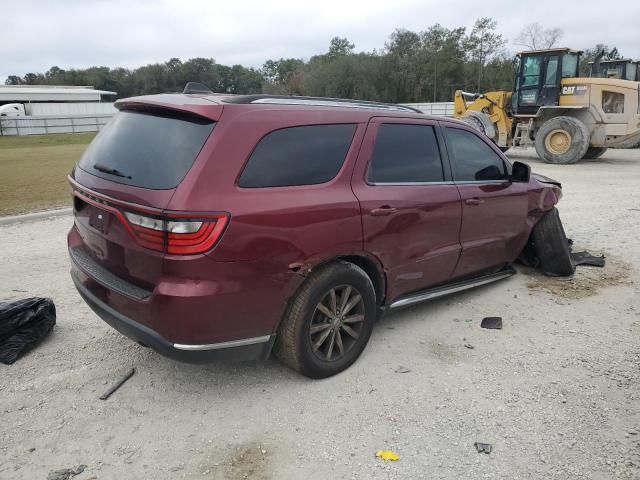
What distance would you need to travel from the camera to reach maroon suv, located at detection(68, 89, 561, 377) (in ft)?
8.80

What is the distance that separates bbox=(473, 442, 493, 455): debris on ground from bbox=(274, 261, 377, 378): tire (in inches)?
39.8

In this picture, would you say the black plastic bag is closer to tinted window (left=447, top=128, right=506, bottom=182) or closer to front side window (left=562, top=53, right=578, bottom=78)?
tinted window (left=447, top=128, right=506, bottom=182)

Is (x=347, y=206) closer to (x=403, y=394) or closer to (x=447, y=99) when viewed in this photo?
(x=403, y=394)

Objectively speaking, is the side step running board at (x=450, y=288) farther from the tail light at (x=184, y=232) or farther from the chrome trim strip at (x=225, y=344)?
the tail light at (x=184, y=232)

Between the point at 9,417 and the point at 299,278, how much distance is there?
1854 mm

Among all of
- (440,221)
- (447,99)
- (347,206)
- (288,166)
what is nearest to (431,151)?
(440,221)

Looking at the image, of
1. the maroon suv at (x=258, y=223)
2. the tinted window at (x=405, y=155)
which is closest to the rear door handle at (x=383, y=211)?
the maroon suv at (x=258, y=223)

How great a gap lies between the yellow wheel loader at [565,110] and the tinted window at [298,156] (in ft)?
38.9

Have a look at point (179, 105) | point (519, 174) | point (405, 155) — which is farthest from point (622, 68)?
point (179, 105)

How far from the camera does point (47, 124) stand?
115ft

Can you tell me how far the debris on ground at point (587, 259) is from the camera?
5.59 metres

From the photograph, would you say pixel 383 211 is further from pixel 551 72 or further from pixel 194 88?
pixel 551 72

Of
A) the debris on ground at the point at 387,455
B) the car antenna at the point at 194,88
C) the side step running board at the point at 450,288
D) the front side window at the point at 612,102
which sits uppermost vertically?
the front side window at the point at 612,102

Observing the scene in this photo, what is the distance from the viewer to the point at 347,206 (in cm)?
322
